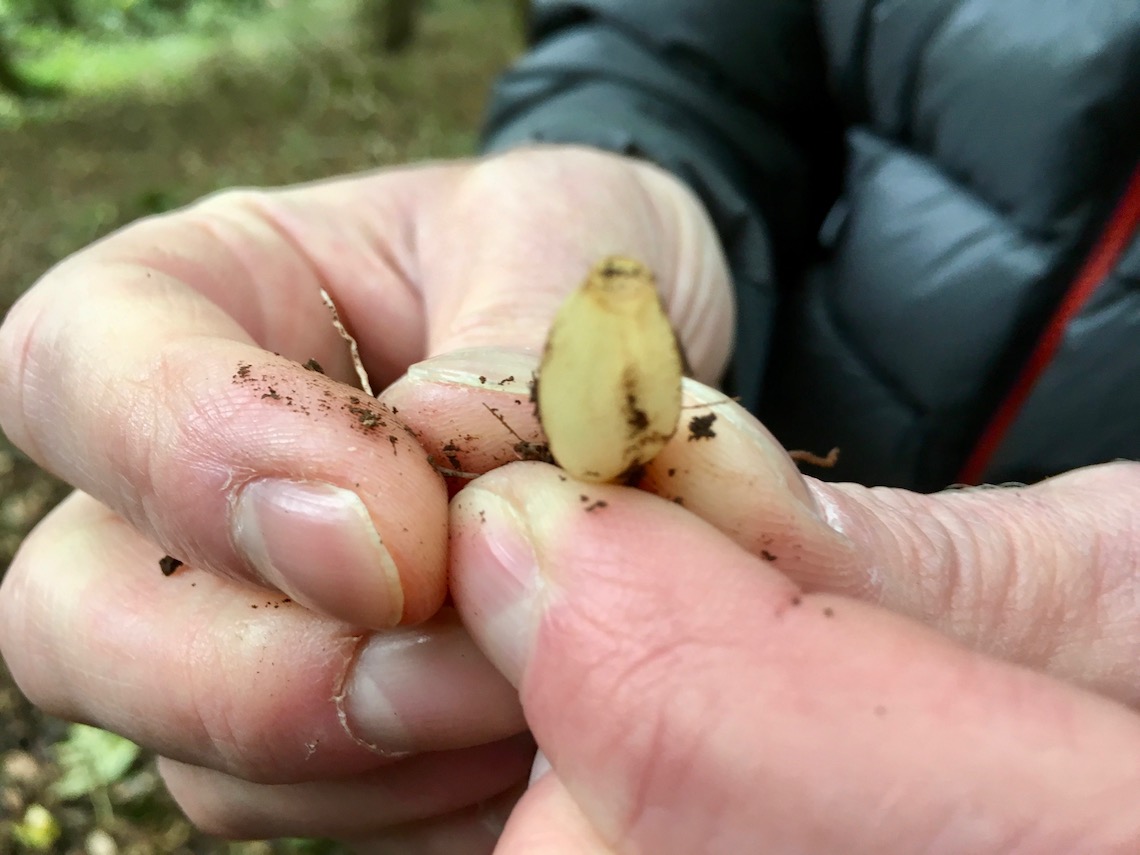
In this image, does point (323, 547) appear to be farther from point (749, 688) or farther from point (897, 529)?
point (897, 529)

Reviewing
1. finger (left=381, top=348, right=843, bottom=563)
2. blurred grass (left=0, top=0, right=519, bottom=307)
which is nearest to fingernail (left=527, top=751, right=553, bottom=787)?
finger (left=381, top=348, right=843, bottom=563)

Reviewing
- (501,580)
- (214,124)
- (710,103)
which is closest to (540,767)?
(501,580)

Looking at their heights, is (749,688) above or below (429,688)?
above

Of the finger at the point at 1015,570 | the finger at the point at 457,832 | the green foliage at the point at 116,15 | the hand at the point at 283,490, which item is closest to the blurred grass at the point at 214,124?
the green foliage at the point at 116,15

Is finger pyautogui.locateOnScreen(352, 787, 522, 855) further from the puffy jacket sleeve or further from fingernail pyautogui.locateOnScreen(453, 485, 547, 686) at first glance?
the puffy jacket sleeve

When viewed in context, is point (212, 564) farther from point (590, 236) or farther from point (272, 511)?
point (590, 236)

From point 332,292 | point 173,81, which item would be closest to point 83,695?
point 332,292

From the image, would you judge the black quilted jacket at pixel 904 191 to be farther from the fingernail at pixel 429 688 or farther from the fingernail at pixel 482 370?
the fingernail at pixel 429 688
